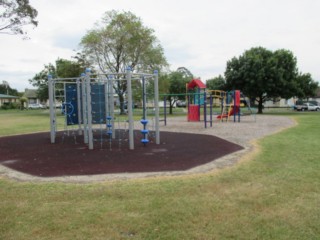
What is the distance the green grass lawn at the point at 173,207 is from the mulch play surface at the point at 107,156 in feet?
3.20

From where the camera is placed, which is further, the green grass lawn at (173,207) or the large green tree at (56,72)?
the large green tree at (56,72)

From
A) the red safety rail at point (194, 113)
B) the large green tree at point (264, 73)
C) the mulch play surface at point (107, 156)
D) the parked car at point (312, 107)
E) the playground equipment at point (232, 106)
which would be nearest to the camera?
the mulch play surface at point (107, 156)

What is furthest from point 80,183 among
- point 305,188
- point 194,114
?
point 194,114

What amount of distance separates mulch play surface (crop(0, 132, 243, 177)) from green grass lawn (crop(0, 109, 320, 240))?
0.98m

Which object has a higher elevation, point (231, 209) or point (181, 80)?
point (181, 80)

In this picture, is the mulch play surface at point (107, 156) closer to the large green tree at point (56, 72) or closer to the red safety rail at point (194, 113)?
the red safety rail at point (194, 113)

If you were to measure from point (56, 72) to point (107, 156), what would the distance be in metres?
40.1

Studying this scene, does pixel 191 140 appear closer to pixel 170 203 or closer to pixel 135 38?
pixel 170 203

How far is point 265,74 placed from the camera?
3284 centimetres

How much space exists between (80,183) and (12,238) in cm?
216

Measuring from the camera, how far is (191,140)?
36.1 feet

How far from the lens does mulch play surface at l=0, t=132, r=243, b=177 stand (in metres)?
6.69

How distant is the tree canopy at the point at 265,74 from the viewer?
3275 centimetres

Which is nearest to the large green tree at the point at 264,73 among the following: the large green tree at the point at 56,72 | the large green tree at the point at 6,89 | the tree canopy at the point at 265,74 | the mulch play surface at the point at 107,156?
the tree canopy at the point at 265,74
